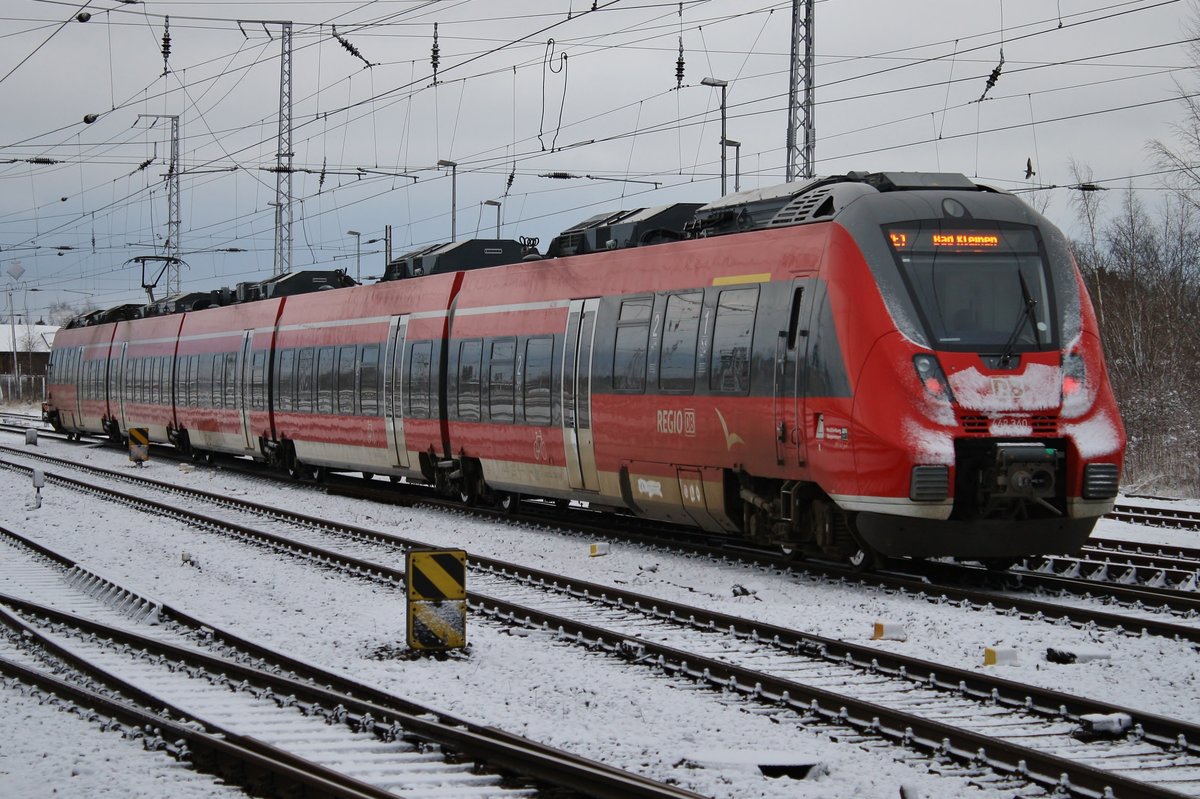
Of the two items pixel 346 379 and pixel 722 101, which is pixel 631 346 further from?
pixel 722 101

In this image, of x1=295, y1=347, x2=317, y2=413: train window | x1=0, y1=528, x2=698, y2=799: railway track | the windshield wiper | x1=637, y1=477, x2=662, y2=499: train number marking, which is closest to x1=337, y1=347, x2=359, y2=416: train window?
x1=295, y1=347, x2=317, y2=413: train window

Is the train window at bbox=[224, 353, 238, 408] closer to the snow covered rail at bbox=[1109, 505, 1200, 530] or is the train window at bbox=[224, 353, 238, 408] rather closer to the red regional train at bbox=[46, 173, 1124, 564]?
the red regional train at bbox=[46, 173, 1124, 564]

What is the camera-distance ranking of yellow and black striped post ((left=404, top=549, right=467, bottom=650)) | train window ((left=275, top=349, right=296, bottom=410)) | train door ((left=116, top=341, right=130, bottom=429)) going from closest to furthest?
yellow and black striped post ((left=404, top=549, right=467, bottom=650)), train window ((left=275, top=349, right=296, bottom=410)), train door ((left=116, top=341, right=130, bottom=429))

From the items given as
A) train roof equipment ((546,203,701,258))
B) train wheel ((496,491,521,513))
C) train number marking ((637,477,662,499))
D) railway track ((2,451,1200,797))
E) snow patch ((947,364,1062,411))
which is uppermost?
train roof equipment ((546,203,701,258))

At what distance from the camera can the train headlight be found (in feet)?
40.0

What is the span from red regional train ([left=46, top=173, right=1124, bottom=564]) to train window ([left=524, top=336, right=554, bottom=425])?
47mm

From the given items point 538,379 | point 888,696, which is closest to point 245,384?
point 538,379

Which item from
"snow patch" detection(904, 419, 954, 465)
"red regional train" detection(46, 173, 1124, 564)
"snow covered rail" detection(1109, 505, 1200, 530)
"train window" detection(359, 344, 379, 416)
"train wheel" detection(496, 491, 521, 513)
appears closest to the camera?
"snow patch" detection(904, 419, 954, 465)

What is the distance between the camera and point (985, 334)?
12.5 metres

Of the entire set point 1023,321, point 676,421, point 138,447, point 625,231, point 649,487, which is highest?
point 625,231

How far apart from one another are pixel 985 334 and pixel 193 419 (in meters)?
26.6

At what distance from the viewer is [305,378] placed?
2766 cm

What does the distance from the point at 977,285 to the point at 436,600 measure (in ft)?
19.0

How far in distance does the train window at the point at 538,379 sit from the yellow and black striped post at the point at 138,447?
64.3ft
